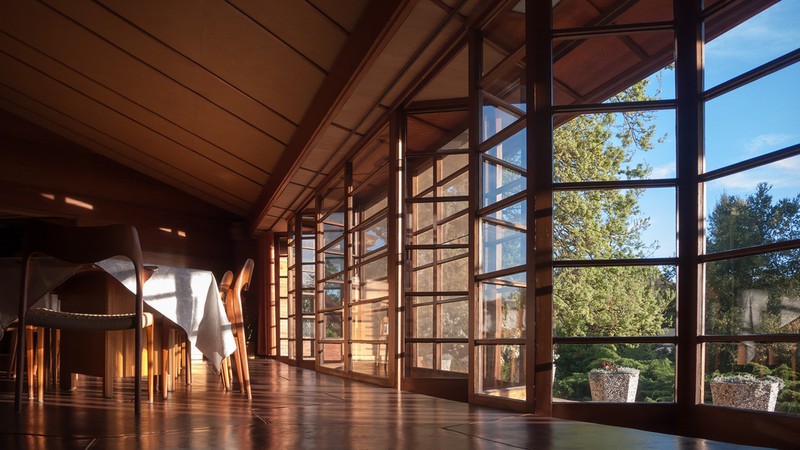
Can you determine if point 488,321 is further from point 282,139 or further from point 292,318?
point 292,318

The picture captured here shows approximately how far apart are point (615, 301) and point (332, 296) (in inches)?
194

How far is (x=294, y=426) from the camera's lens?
274cm

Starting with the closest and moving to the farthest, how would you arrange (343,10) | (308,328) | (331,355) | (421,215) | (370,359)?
(343,10) < (421,215) < (370,359) < (331,355) < (308,328)

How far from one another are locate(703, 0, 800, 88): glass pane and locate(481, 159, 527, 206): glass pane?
956 mm

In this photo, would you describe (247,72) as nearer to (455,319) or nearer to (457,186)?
(457,186)

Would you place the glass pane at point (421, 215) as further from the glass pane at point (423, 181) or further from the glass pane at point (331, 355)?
the glass pane at point (331, 355)

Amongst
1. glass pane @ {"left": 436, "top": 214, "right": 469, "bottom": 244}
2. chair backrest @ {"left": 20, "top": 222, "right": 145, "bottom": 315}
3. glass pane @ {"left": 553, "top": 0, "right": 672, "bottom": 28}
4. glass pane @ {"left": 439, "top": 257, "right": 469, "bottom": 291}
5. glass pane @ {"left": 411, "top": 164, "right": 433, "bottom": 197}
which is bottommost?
glass pane @ {"left": 439, "top": 257, "right": 469, "bottom": 291}

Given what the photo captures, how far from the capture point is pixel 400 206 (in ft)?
17.4

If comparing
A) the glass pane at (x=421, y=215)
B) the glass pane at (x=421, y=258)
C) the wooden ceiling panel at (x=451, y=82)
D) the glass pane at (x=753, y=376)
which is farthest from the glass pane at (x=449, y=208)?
the glass pane at (x=753, y=376)

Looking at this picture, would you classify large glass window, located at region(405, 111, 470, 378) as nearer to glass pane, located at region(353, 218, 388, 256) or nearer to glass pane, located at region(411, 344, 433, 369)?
glass pane, located at region(411, 344, 433, 369)

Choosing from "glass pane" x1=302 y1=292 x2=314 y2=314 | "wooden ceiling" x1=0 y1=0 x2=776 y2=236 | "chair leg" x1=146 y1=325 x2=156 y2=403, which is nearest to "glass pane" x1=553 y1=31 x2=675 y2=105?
"wooden ceiling" x1=0 y1=0 x2=776 y2=236

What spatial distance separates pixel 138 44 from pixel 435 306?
11.0 ft

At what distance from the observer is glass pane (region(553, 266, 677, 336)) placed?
10.1 feet

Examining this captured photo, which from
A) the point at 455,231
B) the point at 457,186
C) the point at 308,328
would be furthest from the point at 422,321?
the point at 308,328
